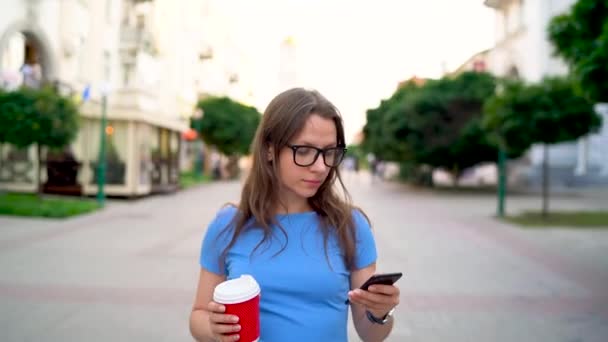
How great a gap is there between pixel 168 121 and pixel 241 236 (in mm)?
18818

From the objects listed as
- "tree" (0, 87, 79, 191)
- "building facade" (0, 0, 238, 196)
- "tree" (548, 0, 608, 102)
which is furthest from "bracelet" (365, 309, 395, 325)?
"building facade" (0, 0, 238, 196)

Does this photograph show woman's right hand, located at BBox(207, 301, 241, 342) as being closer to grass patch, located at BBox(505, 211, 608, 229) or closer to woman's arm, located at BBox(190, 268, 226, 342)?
woman's arm, located at BBox(190, 268, 226, 342)

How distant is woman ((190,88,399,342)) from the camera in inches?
65.3

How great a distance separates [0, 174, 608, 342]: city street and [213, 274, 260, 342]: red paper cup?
289cm

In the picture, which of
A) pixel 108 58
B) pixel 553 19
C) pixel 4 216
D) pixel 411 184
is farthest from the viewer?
pixel 411 184

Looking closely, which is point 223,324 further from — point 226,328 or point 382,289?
point 382,289

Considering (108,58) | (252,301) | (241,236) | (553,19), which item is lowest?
(252,301)

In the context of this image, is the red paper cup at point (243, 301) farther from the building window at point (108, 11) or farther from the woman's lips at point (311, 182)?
the building window at point (108, 11)

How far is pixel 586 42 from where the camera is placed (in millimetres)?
6562

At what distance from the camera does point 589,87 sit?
247 inches

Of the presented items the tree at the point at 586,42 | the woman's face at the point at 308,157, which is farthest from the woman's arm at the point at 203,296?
the tree at the point at 586,42

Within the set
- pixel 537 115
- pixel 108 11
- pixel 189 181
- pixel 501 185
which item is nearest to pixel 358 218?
pixel 537 115

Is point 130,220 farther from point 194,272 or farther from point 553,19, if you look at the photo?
point 553,19

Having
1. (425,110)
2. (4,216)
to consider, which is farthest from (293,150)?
(425,110)
